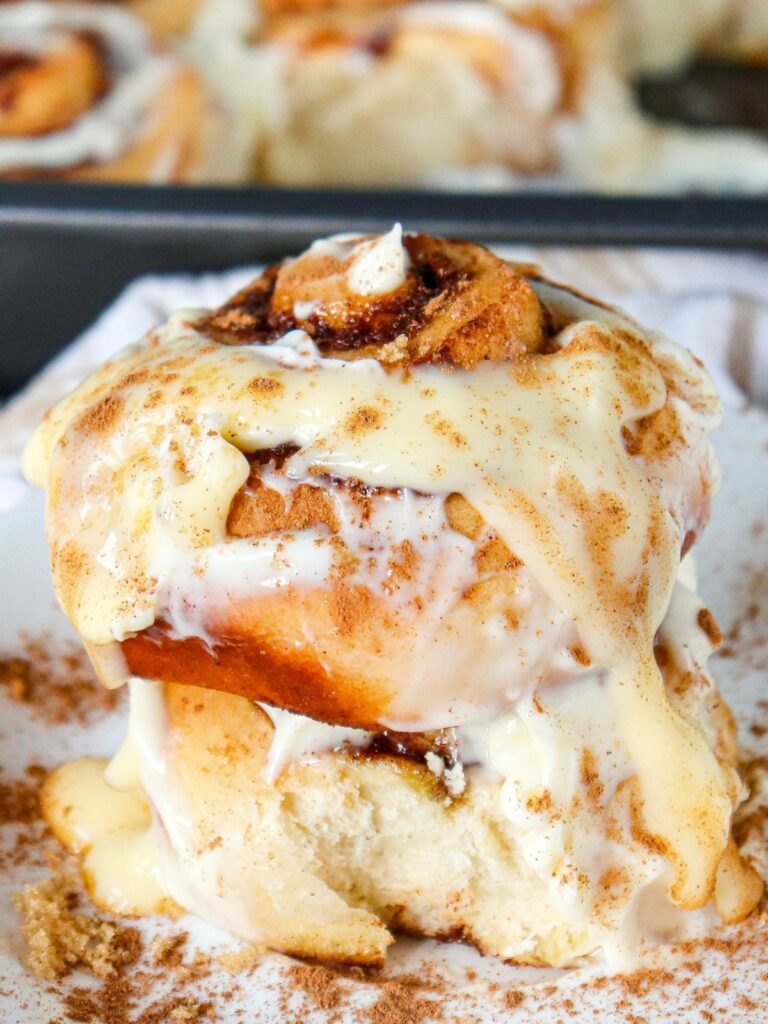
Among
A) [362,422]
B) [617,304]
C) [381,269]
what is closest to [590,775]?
[362,422]

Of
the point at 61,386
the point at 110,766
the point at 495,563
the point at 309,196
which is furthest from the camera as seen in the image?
the point at 309,196

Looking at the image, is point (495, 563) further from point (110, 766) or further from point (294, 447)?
point (110, 766)

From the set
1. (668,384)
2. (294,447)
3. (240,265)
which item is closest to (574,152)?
(240,265)

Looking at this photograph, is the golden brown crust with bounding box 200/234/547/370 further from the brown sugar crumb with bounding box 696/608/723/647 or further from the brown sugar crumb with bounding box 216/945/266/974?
the brown sugar crumb with bounding box 216/945/266/974

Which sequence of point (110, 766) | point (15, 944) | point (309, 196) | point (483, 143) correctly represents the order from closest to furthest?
point (15, 944), point (110, 766), point (309, 196), point (483, 143)

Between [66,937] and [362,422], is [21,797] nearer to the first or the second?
[66,937]

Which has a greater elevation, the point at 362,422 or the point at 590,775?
the point at 362,422
